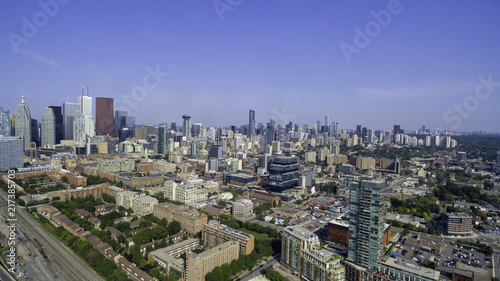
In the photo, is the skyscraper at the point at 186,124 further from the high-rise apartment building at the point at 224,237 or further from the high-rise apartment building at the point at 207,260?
the high-rise apartment building at the point at 207,260

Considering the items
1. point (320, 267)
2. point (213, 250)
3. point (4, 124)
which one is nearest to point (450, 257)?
point (320, 267)

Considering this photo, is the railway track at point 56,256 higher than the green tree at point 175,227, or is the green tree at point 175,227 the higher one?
the green tree at point 175,227

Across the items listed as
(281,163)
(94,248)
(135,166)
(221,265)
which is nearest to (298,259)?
(221,265)

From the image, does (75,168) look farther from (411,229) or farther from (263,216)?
(411,229)

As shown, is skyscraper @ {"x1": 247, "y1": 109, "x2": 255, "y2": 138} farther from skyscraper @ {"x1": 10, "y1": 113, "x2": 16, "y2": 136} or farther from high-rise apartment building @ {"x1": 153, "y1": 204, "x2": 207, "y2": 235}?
high-rise apartment building @ {"x1": 153, "y1": 204, "x2": 207, "y2": 235}

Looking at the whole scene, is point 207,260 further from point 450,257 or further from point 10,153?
point 10,153

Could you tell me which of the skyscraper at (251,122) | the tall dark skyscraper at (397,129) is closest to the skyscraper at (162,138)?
the skyscraper at (251,122)

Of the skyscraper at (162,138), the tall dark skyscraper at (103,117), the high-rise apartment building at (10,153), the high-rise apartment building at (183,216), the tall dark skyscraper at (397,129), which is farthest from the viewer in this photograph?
the tall dark skyscraper at (397,129)
